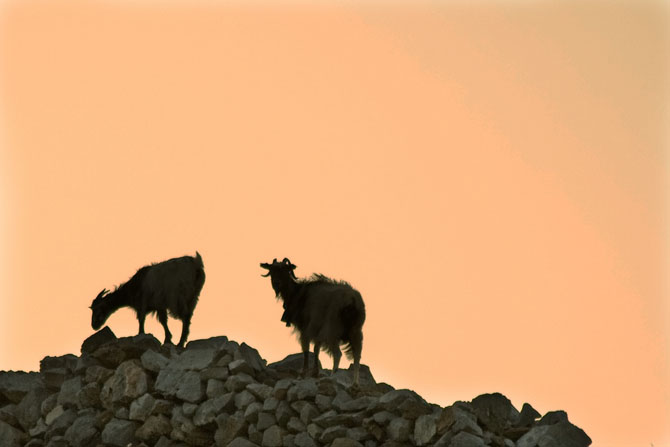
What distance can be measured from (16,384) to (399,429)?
7984 millimetres

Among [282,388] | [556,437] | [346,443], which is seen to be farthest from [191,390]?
[556,437]

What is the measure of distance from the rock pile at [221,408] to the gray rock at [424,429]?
2 centimetres

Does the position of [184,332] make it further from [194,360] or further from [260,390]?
[260,390]

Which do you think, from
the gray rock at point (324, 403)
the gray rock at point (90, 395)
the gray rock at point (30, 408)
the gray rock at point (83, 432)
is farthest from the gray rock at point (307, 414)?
the gray rock at point (30, 408)

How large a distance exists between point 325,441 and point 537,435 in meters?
2.94

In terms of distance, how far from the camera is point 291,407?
2172 cm

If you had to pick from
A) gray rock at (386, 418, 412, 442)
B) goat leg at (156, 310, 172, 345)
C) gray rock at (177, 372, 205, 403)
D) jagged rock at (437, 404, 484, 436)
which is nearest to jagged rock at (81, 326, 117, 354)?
goat leg at (156, 310, 172, 345)

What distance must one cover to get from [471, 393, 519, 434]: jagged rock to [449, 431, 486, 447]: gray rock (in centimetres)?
79

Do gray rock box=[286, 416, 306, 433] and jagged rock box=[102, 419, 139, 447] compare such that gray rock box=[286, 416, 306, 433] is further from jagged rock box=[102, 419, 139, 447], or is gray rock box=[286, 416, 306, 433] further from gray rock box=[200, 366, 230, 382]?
jagged rock box=[102, 419, 139, 447]

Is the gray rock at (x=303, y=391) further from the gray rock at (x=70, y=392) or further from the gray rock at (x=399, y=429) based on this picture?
the gray rock at (x=70, y=392)

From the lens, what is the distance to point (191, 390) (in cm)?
2256

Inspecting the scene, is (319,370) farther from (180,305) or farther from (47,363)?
(47,363)

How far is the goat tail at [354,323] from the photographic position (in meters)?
22.2

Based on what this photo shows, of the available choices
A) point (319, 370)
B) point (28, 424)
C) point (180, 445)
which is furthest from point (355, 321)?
point (28, 424)
